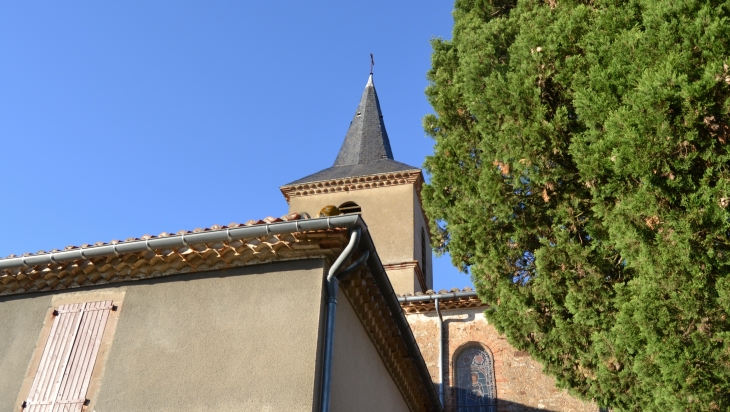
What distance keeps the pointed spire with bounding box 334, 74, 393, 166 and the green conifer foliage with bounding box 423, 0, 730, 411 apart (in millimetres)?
11845

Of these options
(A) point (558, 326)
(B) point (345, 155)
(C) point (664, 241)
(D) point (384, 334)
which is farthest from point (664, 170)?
(B) point (345, 155)

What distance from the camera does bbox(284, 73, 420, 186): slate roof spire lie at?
68.7ft

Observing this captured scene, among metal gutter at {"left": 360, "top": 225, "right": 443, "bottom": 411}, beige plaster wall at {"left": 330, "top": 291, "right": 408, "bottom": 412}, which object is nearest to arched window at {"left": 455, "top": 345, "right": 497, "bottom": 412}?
metal gutter at {"left": 360, "top": 225, "right": 443, "bottom": 411}

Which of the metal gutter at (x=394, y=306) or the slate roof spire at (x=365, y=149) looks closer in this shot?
the metal gutter at (x=394, y=306)

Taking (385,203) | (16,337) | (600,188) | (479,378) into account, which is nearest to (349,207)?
(385,203)

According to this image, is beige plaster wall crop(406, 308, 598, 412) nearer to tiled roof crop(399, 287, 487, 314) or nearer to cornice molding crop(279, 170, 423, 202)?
tiled roof crop(399, 287, 487, 314)

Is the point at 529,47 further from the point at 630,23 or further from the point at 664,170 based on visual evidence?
the point at 664,170

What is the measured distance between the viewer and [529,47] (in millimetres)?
8992

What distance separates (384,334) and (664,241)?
3699 mm

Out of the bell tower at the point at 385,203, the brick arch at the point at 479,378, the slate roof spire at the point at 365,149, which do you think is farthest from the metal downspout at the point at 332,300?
the slate roof spire at the point at 365,149

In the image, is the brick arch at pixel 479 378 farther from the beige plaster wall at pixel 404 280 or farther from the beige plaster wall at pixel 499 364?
the beige plaster wall at pixel 404 280

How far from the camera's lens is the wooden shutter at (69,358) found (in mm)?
6953

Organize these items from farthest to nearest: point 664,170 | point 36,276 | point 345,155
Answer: point 345,155
point 36,276
point 664,170

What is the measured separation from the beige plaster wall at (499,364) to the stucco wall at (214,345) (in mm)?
6959
